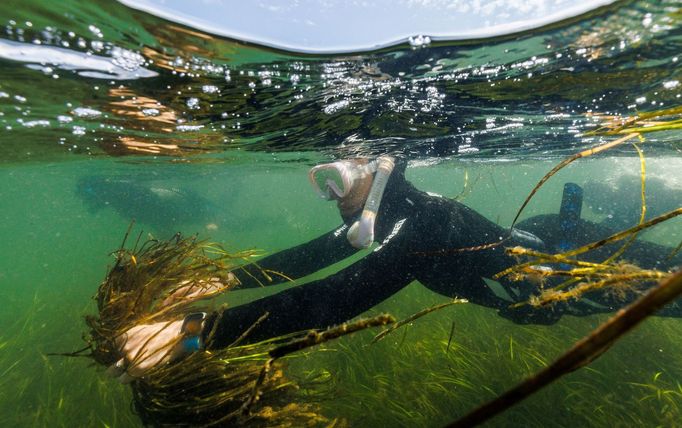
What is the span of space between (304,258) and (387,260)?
Result: 262cm

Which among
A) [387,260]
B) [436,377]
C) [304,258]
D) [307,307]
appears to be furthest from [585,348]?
[436,377]

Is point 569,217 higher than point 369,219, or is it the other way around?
point 369,219

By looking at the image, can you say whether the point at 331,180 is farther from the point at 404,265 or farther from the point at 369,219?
the point at 404,265

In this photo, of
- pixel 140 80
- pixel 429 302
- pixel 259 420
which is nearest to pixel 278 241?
pixel 429 302

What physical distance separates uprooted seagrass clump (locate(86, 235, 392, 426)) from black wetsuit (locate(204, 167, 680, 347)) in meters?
0.32

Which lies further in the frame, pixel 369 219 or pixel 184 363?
pixel 369 219

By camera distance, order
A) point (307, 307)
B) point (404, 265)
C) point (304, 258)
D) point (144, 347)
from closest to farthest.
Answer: point (144, 347) < point (307, 307) < point (404, 265) < point (304, 258)

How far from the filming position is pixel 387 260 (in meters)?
3.97

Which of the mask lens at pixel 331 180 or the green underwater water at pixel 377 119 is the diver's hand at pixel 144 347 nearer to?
the green underwater water at pixel 377 119

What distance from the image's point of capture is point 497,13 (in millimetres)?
3990

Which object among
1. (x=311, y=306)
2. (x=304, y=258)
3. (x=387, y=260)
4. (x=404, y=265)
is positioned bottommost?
(x=304, y=258)

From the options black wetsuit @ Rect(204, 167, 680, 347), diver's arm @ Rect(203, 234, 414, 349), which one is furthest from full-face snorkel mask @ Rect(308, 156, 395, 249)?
diver's arm @ Rect(203, 234, 414, 349)

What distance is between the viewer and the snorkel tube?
456 centimetres

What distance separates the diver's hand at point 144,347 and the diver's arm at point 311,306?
1.27ft
